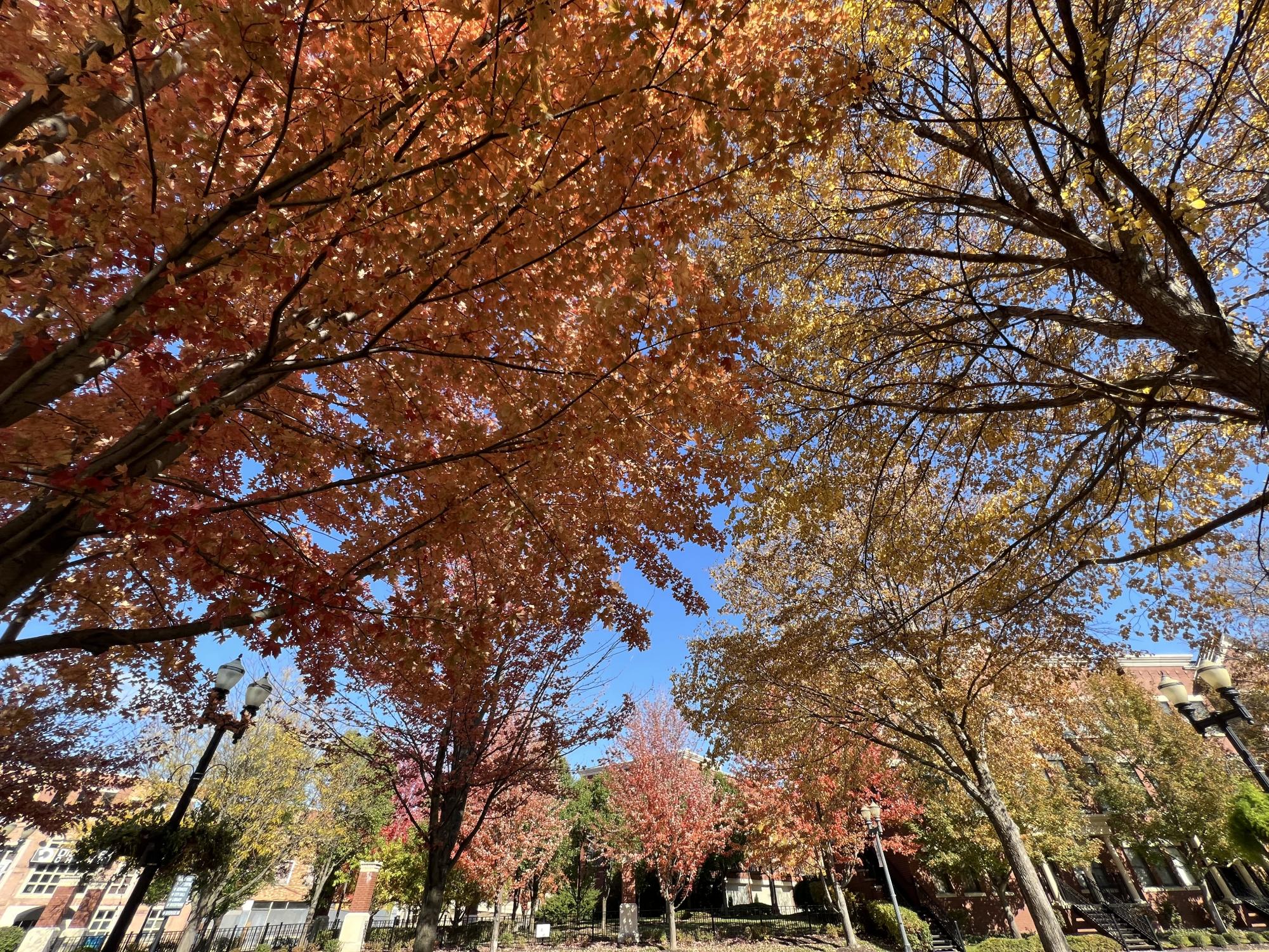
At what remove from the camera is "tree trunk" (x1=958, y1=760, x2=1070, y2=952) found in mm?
8461

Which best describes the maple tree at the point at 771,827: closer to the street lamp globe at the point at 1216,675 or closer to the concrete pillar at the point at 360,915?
the street lamp globe at the point at 1216,675

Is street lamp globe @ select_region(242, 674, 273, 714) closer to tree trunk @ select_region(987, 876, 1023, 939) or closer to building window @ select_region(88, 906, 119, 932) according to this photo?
tree trunk @ select_region(987, 876, 1023, 939)

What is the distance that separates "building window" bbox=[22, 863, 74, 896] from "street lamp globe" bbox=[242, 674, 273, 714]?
2814cm

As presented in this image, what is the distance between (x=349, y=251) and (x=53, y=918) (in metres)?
34.6

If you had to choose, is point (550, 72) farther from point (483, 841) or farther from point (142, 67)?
point (483, 841)

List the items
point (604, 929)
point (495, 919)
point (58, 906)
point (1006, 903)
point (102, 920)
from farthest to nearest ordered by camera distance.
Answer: point (604, 929) → point (102, 920) → point (58, 906) → point (1006, 903) → point (495, 919)

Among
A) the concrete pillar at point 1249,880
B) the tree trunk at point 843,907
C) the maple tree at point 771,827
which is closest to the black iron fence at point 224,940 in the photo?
the maple tree at point 771,827

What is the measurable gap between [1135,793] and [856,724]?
2063 centimetres

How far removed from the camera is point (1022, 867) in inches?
348

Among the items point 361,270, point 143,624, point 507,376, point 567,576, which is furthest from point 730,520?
point 143,624

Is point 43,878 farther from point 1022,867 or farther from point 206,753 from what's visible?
point 1022,867

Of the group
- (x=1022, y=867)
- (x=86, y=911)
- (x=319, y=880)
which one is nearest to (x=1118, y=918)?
(x=1022, y=867)

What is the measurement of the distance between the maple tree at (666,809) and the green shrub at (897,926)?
606cm

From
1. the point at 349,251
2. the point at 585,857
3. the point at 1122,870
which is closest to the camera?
the point at 349,251
